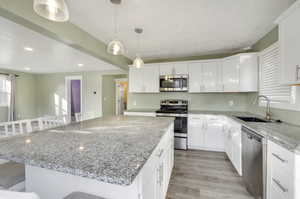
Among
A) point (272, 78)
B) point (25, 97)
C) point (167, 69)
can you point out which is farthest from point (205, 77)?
point (25, 97)

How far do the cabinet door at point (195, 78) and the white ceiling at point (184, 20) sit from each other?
608mm

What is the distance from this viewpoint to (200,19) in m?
1.98

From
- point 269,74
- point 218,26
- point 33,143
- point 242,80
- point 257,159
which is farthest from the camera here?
point 242,80

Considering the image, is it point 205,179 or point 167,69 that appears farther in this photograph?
point 167,69

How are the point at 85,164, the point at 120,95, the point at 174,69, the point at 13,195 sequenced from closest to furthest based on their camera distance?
the point at 13,195
the point at 85,164
the point at 174,69
the point at 120,95

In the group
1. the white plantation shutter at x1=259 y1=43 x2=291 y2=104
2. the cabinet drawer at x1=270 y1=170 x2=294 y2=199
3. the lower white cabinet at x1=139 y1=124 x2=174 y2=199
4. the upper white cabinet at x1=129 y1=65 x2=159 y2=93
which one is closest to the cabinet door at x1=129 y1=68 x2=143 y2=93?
the upper white cabinet at x1=129 y1=65 x2=159 y2=93

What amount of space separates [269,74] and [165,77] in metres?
2.16

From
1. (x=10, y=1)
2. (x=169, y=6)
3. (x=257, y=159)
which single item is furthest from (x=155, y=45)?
(x=257, y=159)

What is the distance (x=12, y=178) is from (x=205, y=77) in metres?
3.65

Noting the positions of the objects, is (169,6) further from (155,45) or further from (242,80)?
(242,80)

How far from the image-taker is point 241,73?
2926mm

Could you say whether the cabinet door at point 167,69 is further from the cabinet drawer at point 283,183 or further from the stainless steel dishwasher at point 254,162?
the cabinet drawer at point 283,183

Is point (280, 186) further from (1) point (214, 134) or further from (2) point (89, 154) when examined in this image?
(1) point (214, 134)

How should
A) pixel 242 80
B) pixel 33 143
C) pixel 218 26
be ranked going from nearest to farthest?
pixel 33 143
pixel 218 26
pixel 242 80
